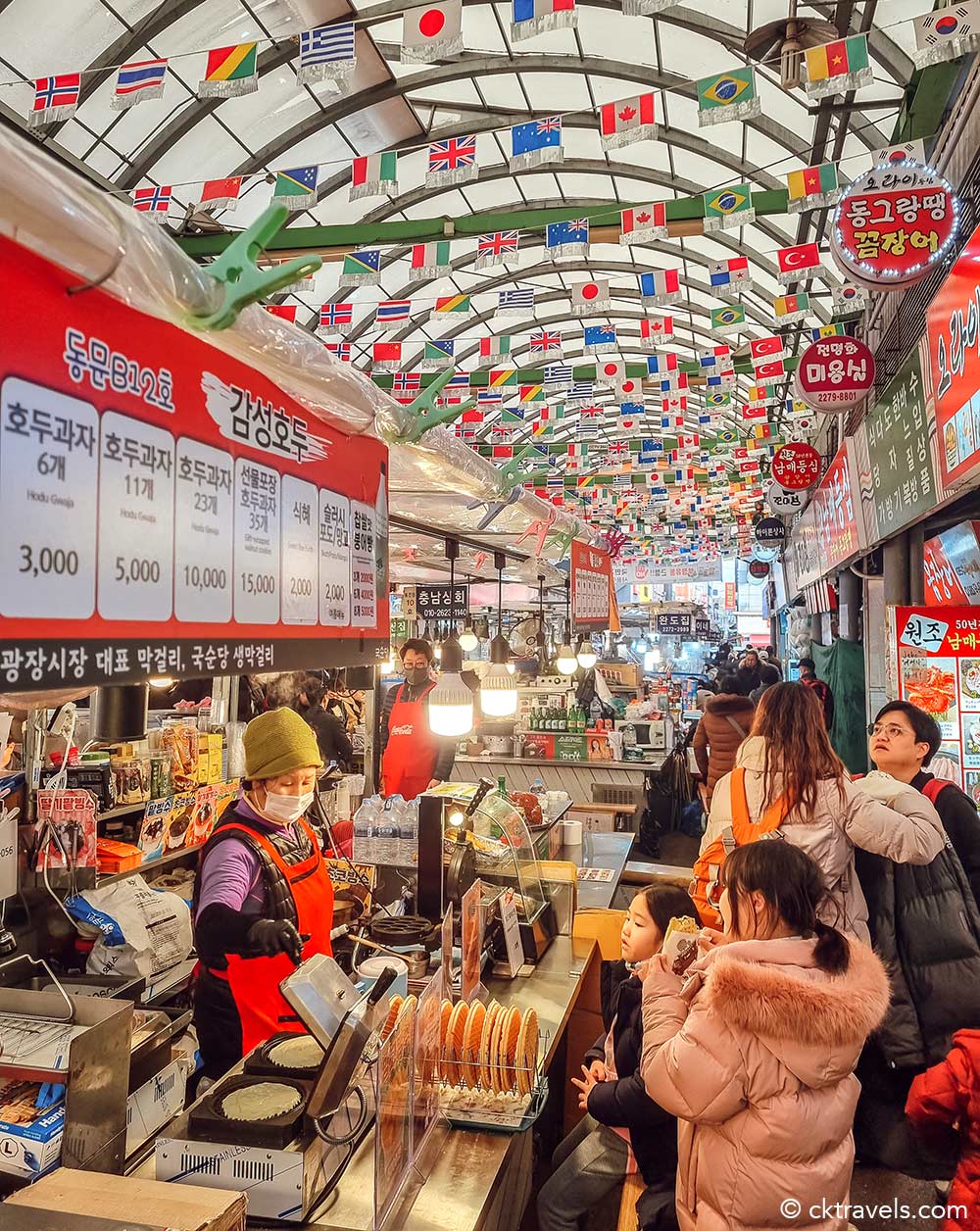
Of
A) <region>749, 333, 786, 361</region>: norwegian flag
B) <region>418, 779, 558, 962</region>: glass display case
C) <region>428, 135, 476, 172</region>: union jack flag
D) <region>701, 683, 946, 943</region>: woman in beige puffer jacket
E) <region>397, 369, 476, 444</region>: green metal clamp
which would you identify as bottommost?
<region>418, 779, 558, 962</region>: glass display case

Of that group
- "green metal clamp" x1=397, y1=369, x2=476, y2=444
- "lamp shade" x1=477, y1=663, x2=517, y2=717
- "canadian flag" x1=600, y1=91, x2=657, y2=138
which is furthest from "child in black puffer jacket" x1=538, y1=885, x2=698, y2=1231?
"canadian flag" x1=600, y1=91, x2=657, y2=138

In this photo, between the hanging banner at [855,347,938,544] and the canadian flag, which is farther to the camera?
the hanging banner at [855,347,938,544]

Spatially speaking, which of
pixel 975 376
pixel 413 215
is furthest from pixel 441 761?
pixel 413 215

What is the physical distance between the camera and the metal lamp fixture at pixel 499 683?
6.55 m

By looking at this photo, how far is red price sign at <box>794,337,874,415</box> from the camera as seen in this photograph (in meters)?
6.50

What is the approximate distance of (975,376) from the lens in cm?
369

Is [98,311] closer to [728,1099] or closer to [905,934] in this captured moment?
[728,1099]

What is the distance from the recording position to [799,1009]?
195 cm

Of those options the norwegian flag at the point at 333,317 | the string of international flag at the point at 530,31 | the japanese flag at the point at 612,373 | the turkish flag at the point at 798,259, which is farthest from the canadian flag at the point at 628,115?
the japanese flag at the point at 612,373

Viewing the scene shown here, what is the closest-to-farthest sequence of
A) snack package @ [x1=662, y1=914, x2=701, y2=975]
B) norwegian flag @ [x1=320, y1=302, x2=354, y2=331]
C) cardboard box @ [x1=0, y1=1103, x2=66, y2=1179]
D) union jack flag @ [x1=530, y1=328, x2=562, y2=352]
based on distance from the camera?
cardboard box @ [x1=0, y1=1103, x2=66, y2=1179]
snack package @ [x1=662, y1=914, x2=701, y2=975]
norwegian flag @ [x1=320, y1=302, x2=354, y2=331]
union jack flag @ [x1=530, y1=328, x2=562, y2=352]

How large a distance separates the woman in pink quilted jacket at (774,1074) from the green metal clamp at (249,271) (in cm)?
191

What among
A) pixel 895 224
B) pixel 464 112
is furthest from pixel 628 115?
pixel 464 112

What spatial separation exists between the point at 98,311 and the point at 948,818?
369 centimetres

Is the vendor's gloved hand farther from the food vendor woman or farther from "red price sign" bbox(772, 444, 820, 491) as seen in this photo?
"red price sign" bbox(772, 444, 820, 491)
